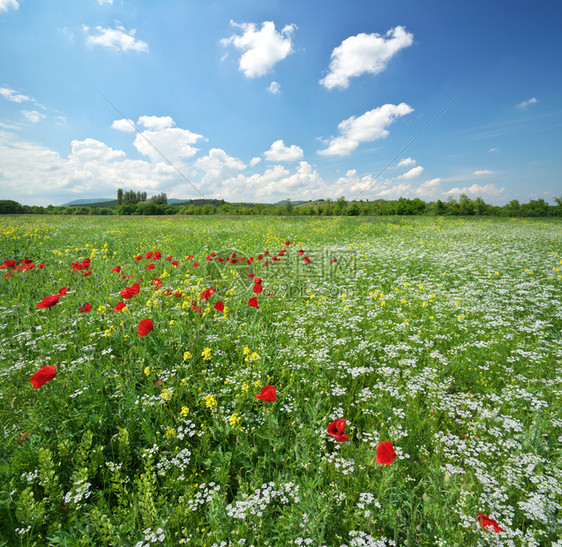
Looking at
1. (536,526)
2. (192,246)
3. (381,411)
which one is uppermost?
(192,246)

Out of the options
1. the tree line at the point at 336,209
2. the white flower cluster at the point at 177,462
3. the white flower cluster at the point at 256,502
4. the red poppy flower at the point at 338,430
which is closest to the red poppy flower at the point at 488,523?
the red poppy flower at the point at 338,430

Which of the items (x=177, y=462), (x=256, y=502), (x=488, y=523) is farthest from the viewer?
(x=177, y=462)

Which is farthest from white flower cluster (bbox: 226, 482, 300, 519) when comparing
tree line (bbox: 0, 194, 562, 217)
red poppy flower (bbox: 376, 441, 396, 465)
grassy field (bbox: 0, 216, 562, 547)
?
tree line (bbox: 0, 194, 562, 217)

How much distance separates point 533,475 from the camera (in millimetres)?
1811

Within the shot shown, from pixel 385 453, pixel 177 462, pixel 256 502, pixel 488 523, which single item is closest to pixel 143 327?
pixel 177 462

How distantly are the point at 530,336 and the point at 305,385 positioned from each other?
3.62 metres

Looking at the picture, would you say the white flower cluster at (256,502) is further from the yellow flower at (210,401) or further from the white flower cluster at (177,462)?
the yellow flower at (210,401)

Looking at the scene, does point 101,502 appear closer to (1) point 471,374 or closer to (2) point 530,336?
(1) point 471,374

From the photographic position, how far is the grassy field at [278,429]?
1559mm

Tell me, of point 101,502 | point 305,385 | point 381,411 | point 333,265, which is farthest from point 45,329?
point 333,265

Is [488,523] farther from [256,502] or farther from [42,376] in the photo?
[42,376]

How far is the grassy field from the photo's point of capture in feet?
5.11

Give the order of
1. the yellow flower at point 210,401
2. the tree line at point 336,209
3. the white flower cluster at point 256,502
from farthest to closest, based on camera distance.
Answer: the tree line at point 336,209 → the yellow flower at point 210,401 → the white flower cluster at point 256,502

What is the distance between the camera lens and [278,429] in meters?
2.17
